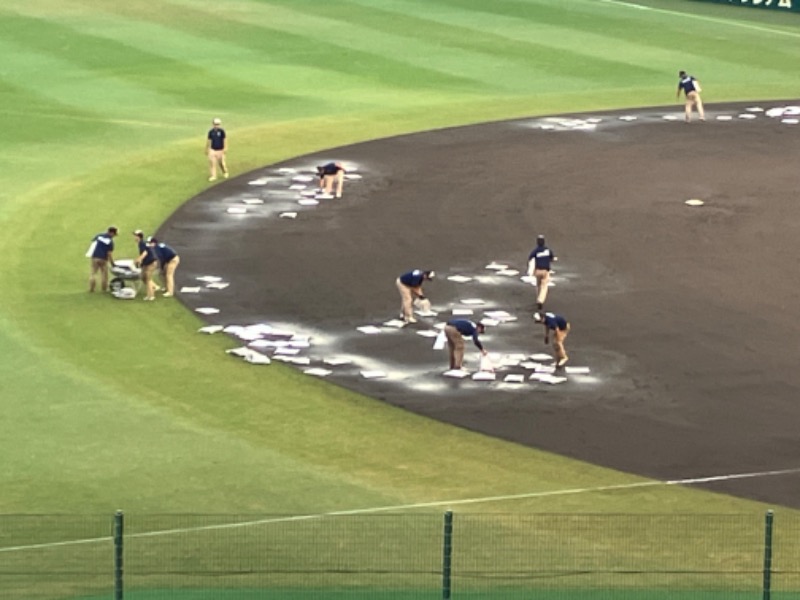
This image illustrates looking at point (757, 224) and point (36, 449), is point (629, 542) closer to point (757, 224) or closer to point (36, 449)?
point (36, 449)

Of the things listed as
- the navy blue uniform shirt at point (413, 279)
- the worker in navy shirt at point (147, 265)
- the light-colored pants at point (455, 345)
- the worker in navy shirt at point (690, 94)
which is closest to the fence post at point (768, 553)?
the light-colored pants at point (455, 345)

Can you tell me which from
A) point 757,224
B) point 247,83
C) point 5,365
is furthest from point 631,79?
point 5,365

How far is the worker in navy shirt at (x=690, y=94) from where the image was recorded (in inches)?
2557

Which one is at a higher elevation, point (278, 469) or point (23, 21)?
point (23, 21)

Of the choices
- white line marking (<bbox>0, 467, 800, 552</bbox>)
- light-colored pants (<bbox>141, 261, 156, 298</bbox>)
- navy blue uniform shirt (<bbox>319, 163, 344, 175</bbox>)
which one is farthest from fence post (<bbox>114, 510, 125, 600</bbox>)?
navy blue uniform shirt (<bbox>319, 163, 344, 175</bbox>)

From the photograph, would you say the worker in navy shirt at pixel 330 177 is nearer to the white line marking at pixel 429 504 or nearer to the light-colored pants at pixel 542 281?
the light-colored pants at pixel 542 281

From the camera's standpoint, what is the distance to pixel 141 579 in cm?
2692

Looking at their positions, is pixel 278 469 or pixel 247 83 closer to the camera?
pixel 278 469

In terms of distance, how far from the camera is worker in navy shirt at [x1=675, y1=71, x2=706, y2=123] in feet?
213

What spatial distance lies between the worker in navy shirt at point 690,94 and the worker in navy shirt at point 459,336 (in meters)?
28.9

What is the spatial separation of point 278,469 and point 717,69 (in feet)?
164

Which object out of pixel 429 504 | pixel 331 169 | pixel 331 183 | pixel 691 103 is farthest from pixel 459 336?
pixel 691 103

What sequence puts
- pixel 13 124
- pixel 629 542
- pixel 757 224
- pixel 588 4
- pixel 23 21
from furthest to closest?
pixel 588 4, pixel 23 21, pixel 13 124, pixel 757 224, pixel 629 542

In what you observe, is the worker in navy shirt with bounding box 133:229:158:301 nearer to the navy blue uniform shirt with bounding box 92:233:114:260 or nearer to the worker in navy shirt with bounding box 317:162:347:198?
the navy blue uniform shirt with bounding box 92:233:114:260
